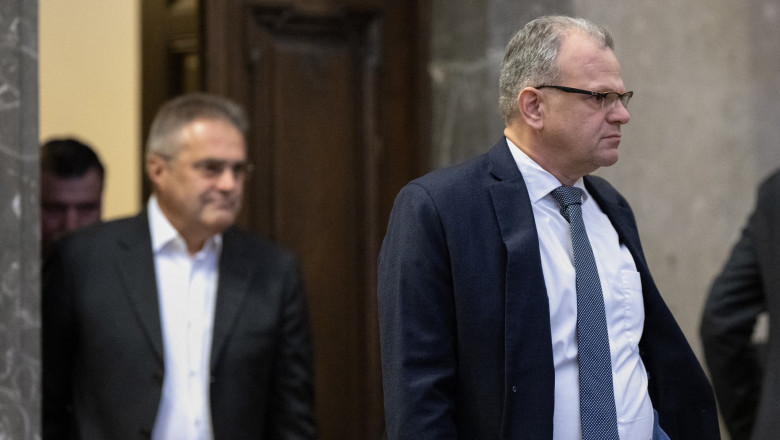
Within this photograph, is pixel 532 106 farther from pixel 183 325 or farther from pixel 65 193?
pixel 65 193

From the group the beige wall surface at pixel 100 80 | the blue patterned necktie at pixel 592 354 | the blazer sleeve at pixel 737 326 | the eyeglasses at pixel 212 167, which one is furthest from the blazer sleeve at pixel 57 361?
the beige wall surface at pixel 100 80

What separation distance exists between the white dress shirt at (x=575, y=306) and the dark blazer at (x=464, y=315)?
59mm

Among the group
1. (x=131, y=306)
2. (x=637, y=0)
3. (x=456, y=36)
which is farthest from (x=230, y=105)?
(x=637, y=0)

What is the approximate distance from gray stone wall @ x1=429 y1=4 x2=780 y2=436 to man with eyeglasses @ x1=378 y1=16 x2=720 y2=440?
191 cm

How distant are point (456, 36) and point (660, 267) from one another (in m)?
1.35

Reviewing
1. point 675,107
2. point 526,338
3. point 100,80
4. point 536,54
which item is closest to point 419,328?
point 526,338

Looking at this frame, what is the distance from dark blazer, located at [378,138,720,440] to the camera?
2.63 meters

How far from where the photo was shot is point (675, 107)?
5156 millimetres

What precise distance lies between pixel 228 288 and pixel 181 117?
656 mm

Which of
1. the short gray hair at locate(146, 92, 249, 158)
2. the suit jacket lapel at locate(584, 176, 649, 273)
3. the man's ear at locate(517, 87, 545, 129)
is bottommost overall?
the suit jacket lapel at locate(584, 176, 649, 273)

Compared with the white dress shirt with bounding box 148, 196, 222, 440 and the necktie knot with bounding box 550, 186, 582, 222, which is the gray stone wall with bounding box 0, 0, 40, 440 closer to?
the white dress shirt with bounding box 148, 196, 222, 440

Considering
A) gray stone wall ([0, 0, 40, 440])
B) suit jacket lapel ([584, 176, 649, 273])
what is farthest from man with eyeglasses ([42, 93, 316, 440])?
suit jacket lapel ([584, 176, 649, 273])

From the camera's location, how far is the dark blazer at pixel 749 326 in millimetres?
3666

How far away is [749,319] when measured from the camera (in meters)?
3.86
